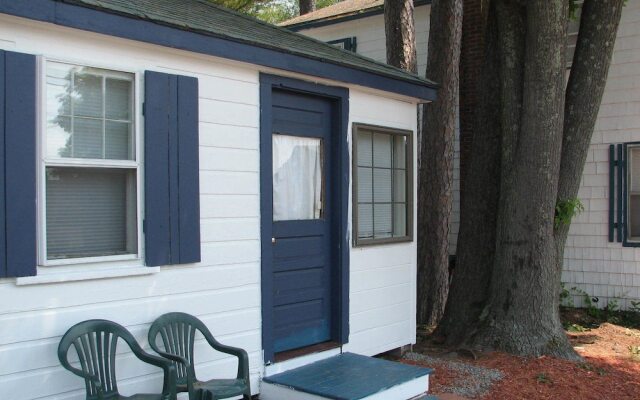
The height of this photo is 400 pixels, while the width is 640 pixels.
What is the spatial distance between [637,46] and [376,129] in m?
5.43

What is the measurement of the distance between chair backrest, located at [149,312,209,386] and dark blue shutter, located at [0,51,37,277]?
97 centimetres

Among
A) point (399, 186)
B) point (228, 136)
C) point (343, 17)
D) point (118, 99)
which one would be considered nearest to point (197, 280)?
point (228, 136)

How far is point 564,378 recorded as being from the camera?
6570 millimetres

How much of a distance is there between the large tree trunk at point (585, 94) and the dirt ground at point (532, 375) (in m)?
1.16

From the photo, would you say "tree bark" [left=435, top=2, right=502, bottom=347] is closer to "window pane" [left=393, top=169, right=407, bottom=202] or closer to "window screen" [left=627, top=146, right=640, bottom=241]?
"window pane" [left=393, top=169, right=407, bottom=202]

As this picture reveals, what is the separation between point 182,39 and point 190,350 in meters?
2.18

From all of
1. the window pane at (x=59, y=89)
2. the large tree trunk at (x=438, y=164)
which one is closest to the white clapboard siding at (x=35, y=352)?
the window pane at (x=59, y=89)

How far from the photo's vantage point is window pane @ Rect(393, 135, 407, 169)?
23.4ft

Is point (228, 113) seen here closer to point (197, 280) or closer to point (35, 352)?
point (197, 280)

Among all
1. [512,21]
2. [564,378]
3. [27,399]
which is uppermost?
[512,21]

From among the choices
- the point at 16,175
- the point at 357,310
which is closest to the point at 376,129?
the point at 357,310

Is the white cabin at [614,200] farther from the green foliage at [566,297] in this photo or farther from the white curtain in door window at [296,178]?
the white curtain in door window at [296,178]

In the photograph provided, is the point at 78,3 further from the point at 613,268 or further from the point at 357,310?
the point at 613,268

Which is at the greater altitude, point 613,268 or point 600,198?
point 600,198
